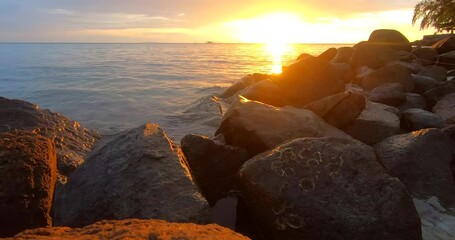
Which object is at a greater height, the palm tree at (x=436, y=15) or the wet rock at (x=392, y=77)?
the palm tree at (x=436, y=15)

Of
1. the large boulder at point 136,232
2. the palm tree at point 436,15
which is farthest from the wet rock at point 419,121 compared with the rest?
the palm tree at point 436,15

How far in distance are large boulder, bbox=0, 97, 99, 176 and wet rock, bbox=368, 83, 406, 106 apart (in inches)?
263

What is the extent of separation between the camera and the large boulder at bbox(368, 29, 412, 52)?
1848 centimetres

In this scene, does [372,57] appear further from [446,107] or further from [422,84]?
[446,107]

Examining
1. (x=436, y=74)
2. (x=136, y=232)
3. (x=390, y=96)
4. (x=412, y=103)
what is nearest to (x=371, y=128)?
(x=390, y=96)

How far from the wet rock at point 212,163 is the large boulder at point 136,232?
2.68 metres

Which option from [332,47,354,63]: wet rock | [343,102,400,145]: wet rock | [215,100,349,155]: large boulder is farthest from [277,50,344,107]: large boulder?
[332,47,354,63]: wet rock

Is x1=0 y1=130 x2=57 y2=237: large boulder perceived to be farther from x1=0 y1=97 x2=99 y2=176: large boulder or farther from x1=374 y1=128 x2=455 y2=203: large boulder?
x1=374 y1=128 x2=455 y2=203: large boulder

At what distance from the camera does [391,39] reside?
18984 millimetres

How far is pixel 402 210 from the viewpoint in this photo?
3.03 meters

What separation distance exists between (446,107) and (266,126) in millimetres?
5486

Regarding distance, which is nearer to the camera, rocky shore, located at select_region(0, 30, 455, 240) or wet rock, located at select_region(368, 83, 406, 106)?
rocky shore, located at select_region(0, 30, 455, 240)

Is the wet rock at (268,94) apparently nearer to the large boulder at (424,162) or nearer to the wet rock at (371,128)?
the wet rock at (371,128)

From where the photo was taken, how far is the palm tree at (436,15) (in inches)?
1084
